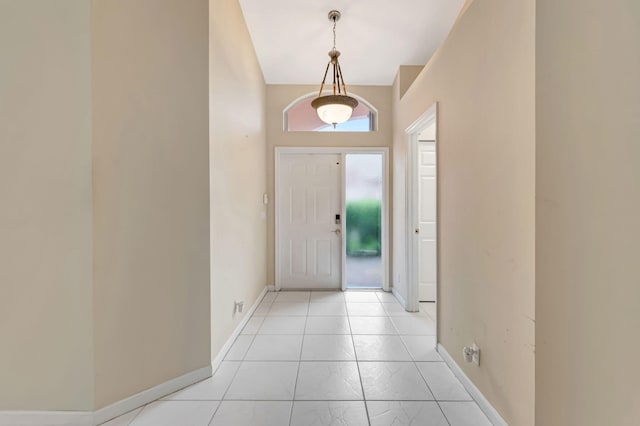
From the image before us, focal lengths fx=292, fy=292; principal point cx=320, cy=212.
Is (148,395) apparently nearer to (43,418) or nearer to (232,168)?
(43,418)

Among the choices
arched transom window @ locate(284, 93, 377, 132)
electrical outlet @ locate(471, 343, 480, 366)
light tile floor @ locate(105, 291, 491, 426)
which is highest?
arched transom window @ locate(284, 93, 377, 132)

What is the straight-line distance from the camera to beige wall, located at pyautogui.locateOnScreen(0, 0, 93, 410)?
1.49 metres

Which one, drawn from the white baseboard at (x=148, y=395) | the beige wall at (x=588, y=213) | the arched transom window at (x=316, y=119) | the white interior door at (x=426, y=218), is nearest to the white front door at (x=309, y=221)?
the arched transom window at (x=316, y=119)

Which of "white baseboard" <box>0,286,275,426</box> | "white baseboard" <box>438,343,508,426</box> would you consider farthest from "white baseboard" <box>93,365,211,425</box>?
"white baseboard" <box>438,343,508,426</box>

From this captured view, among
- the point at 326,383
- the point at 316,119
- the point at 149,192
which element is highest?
the point at 316,119

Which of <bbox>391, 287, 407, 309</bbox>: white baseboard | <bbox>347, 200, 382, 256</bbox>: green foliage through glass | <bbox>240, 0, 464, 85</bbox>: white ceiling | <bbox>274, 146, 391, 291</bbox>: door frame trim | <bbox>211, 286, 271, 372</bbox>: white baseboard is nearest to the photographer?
<bbox>211, 286, 271, 372</bbox>: white baseboard

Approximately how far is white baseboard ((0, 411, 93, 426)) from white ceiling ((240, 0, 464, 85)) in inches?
126

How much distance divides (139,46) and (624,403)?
2.42 metres

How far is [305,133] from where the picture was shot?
13.2 ft

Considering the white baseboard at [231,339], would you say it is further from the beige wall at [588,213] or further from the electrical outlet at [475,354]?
the beige wall at [588,213]

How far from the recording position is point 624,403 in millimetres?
631

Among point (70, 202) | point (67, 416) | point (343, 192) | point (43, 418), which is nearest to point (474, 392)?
point (67, 416)

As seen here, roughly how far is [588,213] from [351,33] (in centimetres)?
292

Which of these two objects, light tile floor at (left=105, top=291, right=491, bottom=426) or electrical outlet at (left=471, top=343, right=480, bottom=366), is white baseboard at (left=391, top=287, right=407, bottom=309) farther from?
electrical outlet at (left=471, top=343, right=480, bottom=366)
